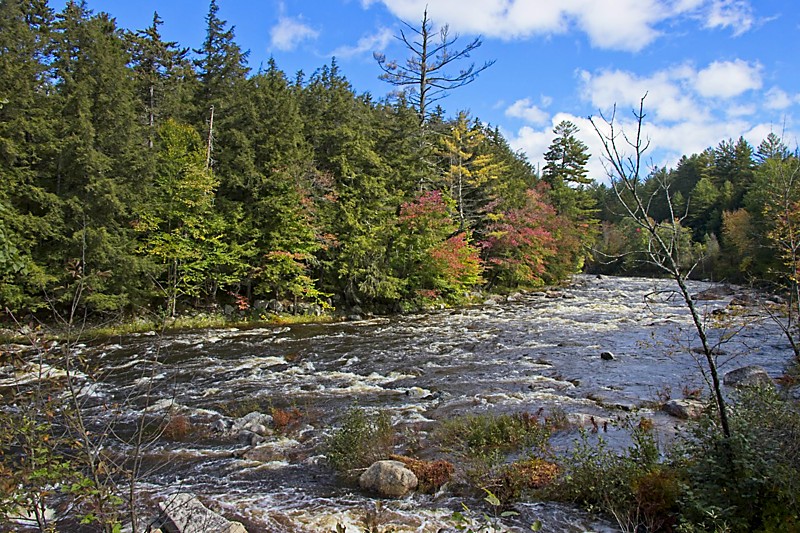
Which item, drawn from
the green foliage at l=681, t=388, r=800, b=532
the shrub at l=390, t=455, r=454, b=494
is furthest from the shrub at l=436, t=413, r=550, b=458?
the green foliage at l=681, t=388, r=800, b=532

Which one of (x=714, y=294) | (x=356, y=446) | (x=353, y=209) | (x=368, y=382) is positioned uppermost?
(x=353, y=209)

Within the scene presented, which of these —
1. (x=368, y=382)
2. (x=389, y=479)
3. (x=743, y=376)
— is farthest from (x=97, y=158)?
(x=743, y=376)

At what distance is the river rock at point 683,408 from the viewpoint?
7.75 meters

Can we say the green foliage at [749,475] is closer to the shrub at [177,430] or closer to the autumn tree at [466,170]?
the shrub at [177,430]

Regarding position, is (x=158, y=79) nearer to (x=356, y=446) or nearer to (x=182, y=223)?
(x=182, y=223)

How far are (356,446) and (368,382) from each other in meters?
4.40

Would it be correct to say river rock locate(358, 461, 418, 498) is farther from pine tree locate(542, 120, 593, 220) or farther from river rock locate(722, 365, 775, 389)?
pine tree locate(542, 120, 593, 220)

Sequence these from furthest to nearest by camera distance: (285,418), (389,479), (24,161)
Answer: (24,161), (285,418), (389,479)

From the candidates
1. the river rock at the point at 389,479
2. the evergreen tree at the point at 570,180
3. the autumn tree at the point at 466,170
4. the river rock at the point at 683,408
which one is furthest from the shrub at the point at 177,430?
the evergreen tree at the point at 570,180

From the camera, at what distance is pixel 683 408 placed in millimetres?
7973

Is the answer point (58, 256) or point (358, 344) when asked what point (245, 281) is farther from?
point (358, 344)

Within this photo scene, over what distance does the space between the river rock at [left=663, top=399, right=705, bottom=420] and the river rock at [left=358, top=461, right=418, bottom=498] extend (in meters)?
4.85

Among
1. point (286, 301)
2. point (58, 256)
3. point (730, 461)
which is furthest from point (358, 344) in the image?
point (730, 461)

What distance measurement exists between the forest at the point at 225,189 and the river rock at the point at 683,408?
3710mm
